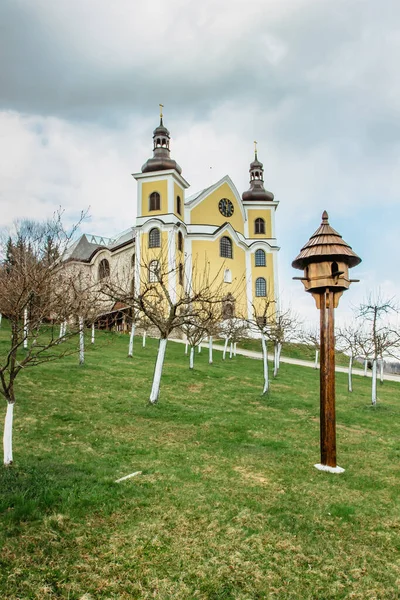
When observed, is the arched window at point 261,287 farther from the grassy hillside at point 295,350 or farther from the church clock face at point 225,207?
the church clock face at point 225,207

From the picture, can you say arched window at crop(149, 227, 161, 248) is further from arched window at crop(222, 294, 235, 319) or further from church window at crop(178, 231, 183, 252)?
arched window at crop(222, 294, 235, 319)

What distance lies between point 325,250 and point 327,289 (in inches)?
28.2

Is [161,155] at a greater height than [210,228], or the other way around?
[161,155]

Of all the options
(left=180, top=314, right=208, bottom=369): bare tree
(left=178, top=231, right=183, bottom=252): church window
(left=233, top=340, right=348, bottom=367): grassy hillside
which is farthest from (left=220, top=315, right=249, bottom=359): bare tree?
(left=178, top=231, right=183, bottom=252): church window

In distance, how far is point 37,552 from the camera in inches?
175

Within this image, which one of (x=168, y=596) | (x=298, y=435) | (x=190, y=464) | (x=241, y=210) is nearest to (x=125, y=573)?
(x=168, y=596)

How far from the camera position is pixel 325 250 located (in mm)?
7824

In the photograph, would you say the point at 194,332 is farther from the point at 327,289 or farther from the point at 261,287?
the point at 261,287

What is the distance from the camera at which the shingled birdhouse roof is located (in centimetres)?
779

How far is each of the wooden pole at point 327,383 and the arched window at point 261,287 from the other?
37145mm

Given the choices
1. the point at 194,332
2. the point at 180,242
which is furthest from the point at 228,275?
the point at 194,332

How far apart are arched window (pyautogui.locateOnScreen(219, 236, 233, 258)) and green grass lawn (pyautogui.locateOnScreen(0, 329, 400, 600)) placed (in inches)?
1219

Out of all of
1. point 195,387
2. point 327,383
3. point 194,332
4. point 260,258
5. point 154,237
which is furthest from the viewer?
point 260,258

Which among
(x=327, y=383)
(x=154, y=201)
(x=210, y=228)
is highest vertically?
(x=154, y=201)
